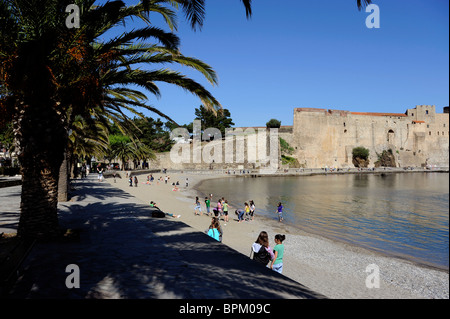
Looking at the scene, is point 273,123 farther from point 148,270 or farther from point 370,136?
point 148,270

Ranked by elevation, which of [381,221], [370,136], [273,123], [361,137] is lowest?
[381,221]

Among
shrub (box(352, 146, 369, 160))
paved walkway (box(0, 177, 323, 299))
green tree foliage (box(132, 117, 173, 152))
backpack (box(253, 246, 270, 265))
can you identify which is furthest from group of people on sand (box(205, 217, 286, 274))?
shrub (box(352, 146, 369, 160))

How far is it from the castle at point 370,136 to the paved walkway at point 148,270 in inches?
2915

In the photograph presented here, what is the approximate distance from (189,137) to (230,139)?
23435 mm

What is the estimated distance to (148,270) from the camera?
191 inches

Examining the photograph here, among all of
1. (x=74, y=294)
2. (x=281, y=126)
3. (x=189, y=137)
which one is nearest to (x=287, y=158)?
(x=281, y=126)

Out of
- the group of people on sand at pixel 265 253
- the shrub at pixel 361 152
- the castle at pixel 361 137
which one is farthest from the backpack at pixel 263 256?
the shrub at pixel 361 152

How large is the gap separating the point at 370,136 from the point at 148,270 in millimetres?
87842

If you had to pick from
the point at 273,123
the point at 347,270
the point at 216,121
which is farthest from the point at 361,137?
the point at 347,270

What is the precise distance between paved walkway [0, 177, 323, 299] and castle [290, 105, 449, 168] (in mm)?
74049

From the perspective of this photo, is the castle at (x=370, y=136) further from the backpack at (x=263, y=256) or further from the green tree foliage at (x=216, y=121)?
the backpack at (x=263, y=256)

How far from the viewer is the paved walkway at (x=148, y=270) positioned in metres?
4.00

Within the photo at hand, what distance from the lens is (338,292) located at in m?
8.53

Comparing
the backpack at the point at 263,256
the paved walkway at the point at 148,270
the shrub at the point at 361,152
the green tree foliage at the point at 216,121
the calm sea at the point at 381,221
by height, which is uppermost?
the green tree foliage at the point at 216,121
